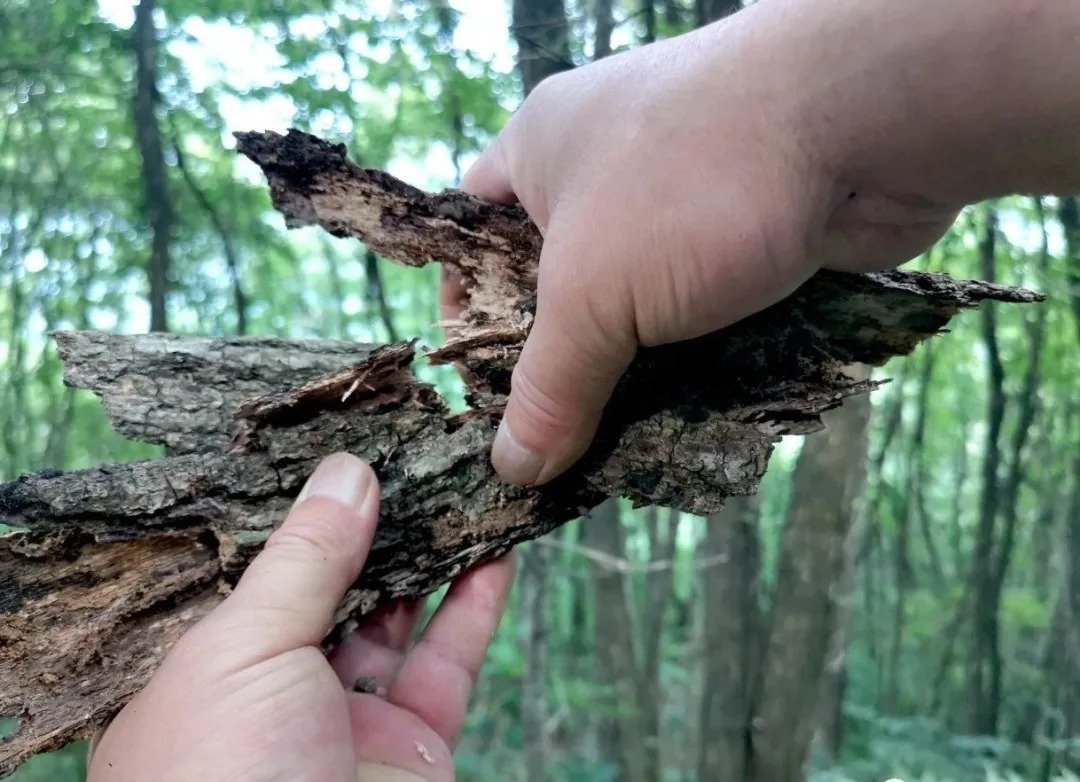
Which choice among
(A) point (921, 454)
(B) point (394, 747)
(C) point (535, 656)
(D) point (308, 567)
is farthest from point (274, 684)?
(A) point (921, 454)

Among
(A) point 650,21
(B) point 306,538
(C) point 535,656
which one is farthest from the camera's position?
(C) point 535,656

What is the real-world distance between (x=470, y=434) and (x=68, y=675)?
3.16 feet

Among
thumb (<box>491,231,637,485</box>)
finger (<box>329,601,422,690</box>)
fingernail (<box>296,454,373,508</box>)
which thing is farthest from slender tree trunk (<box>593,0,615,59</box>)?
finger (<box>329,601,422,690</box>)

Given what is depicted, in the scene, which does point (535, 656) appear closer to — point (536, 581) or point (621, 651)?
point (536, 581)

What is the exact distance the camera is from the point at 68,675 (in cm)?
131

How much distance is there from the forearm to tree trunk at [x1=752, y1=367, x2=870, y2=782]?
216 cm

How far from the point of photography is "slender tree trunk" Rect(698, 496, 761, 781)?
3414 millimetres

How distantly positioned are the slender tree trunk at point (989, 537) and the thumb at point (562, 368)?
443 cm

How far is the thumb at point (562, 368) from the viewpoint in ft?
3.95

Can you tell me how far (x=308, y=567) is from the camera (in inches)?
49.9

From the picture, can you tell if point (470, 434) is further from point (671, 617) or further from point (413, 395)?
point (671, 617)

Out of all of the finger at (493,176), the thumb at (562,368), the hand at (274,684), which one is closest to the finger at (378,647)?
the hand at (274,684)

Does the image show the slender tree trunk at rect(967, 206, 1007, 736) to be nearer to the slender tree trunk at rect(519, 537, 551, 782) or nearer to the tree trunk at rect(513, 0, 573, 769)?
the tree trunk at rect(513, 0, 573, 769)

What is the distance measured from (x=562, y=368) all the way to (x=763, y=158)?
1.71 feet
